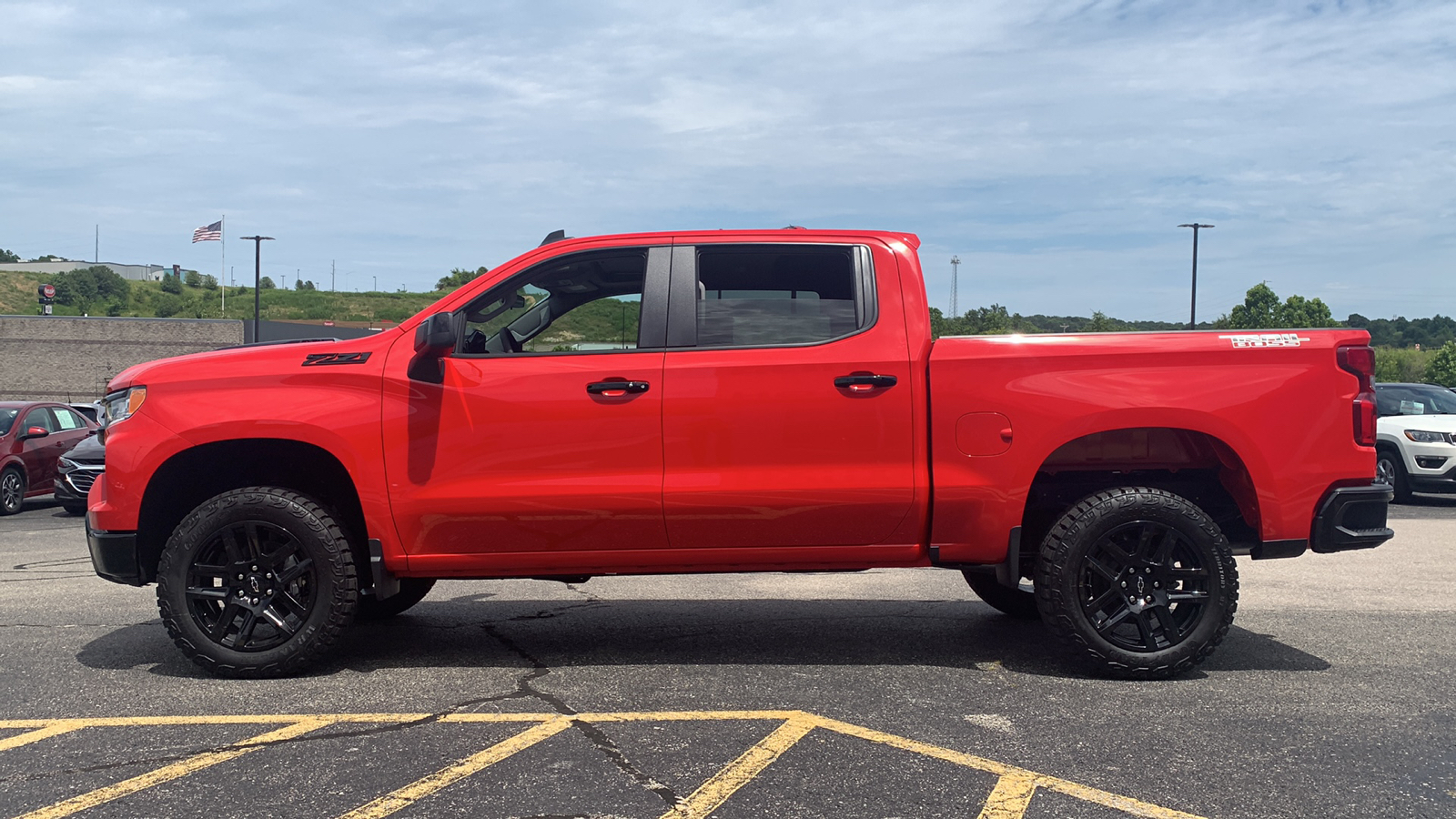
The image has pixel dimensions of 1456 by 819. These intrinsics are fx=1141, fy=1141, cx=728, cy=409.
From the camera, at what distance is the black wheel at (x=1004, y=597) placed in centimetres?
654

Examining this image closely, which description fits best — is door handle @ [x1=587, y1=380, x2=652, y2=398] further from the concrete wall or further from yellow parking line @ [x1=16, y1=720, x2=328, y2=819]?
the concrete wall

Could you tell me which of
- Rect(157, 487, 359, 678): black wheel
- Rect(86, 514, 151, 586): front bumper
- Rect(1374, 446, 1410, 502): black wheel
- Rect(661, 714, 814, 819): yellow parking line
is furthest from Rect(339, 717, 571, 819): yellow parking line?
Rect(1374, 446, 1410, 502): black wheel

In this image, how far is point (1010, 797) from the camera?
142 inches

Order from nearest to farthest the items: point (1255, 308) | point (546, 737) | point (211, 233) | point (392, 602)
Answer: point (546, 737), point (392, 602), point (211, 233), point (1255, 308)

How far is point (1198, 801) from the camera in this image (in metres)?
3.56

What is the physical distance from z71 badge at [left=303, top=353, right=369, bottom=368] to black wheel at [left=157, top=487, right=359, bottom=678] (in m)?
0.60

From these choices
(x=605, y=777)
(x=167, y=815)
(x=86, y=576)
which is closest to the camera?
(x=167, y=815)

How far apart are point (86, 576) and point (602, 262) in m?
5.69

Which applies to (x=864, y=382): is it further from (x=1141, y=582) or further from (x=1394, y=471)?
(x=1394, y=471)

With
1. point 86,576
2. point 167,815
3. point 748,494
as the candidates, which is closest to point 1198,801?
point 748,494

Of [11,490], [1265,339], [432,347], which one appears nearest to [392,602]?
[432,347]

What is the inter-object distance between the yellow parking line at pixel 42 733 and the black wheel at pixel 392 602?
2.07 metres

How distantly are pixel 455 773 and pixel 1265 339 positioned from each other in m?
3.87

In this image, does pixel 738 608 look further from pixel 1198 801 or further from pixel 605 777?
pixel 1198 801
